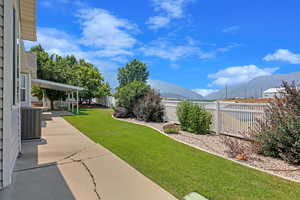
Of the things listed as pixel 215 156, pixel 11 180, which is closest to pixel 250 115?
pixel 215 156

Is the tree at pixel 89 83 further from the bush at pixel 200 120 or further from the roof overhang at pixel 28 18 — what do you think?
the bush at pixel 200 120

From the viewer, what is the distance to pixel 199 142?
663 cm

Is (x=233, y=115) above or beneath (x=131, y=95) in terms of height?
beneath

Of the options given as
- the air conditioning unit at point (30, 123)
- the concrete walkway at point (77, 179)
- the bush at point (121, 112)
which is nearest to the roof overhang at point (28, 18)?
the air conditioning unit at point (30, 123)

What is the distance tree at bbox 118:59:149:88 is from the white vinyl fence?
157ft

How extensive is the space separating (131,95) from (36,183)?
1052cm

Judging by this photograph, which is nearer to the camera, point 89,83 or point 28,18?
point 28,18

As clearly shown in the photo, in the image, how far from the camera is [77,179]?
3279 mm

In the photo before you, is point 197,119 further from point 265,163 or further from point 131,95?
point 131,95

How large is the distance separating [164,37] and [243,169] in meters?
24.3

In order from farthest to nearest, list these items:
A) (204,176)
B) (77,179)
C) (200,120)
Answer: (200,120) < (204,176) < (77,179)

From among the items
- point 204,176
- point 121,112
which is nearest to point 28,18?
point 204,176

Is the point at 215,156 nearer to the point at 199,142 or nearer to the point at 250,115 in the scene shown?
the point at 199,142

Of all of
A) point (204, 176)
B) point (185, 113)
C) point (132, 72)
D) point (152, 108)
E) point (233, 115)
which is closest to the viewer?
point (204, 176)
